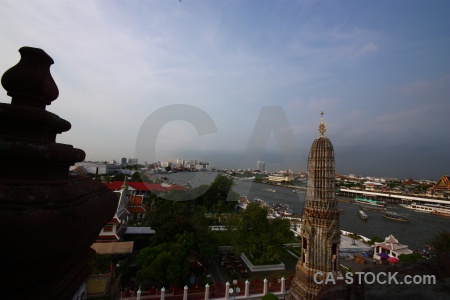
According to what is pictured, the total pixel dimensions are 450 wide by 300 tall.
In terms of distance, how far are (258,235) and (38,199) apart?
17.7 metres

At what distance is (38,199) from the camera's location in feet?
4.10

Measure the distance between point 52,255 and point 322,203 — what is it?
990 centimetres

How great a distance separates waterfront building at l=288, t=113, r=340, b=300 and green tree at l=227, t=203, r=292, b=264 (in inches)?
279

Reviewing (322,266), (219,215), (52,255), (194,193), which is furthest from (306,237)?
(194,193)

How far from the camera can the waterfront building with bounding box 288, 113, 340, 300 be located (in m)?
9.34

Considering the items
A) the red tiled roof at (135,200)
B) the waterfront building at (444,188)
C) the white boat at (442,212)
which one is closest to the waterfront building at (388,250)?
the red tiled roof at (135,200)

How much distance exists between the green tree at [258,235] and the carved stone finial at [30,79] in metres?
17.1

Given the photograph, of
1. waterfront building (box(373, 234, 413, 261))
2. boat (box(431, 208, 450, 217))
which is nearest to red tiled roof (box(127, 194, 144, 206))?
waterfront building (box(373, 234, 413, 261))

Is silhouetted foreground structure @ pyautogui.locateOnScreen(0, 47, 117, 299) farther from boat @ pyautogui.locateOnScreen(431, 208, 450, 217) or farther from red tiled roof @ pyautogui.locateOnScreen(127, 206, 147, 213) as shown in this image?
boat @ pyautogui.locateOnScreen(431, 208, 450, 217)

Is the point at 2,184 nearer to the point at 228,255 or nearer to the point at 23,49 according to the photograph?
the point at 23,49

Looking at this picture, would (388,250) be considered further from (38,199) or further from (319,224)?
(38,199)

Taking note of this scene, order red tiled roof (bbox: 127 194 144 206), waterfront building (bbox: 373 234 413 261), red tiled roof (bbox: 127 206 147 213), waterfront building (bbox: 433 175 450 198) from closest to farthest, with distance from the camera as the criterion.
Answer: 1. waterfront building (bbox: 373 234 413 261)
2. red tiled roof (bbox: 127 206 147 213)
3. red tiled roof (bbox: 127 194 144 206)
4. waterfront building (bbox: 433 175 450 198)

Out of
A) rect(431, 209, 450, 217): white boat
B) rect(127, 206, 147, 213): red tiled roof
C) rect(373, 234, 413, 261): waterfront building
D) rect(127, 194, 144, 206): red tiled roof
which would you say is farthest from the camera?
rect(431, 209, 450, 217): white boat

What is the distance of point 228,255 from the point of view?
1905 centimetres
